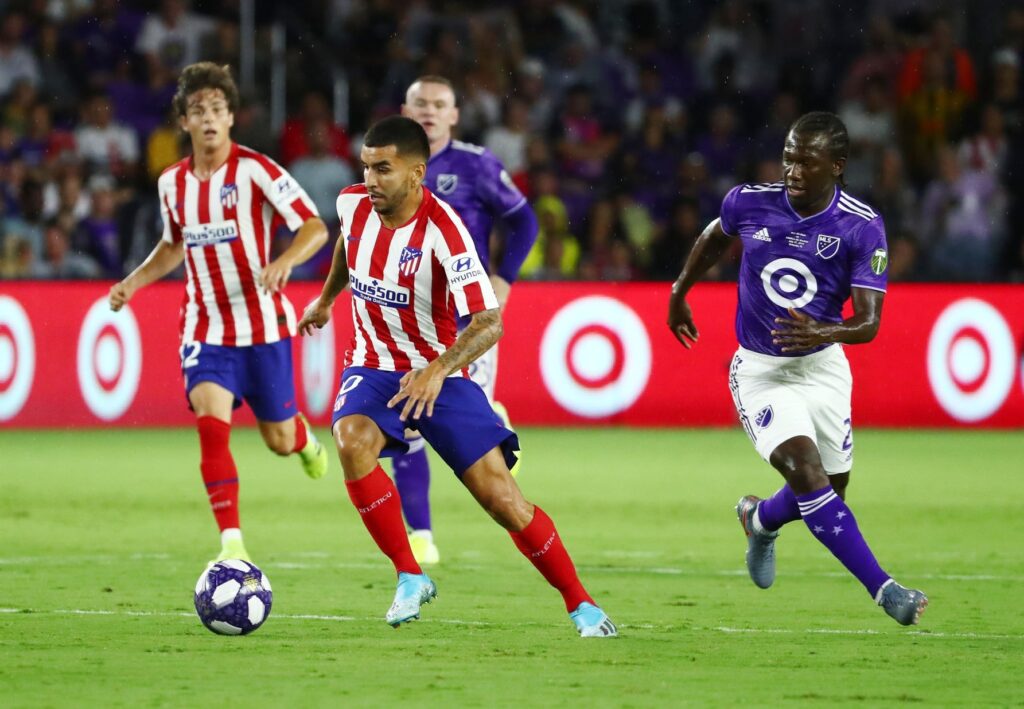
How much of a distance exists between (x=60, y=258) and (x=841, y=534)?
1157 cm

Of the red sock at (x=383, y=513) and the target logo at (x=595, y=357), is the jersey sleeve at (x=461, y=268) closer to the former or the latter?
the red sock at (x=383, y=513)

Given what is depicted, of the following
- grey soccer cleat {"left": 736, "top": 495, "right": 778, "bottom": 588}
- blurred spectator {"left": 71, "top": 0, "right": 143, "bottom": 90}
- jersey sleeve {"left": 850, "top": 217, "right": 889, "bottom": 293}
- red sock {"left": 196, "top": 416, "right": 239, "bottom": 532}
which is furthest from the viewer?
blurred spectator {"left": 71, "top": 0, "right": 143, "bottom": 90}

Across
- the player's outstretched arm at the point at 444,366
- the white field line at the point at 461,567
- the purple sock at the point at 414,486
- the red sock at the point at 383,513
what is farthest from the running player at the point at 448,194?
the player's outstretched arm at the point at 444,366

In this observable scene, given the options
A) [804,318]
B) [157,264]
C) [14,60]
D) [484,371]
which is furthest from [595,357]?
[804,318]

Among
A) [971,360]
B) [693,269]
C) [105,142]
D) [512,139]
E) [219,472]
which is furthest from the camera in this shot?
[512,139]

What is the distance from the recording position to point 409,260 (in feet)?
21.8

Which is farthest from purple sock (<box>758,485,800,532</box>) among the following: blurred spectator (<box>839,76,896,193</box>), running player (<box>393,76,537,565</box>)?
blurred spectator (<box>839,76,896,193</box>)

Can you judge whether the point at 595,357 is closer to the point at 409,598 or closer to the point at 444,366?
the point at 409,598

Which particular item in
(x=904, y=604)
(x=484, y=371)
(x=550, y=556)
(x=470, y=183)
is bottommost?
(x=904, y=604)

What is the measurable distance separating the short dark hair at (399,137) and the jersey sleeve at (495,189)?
7.26 ft

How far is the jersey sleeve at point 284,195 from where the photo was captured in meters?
8.62

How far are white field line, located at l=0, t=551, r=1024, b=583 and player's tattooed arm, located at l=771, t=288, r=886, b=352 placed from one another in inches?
69.7

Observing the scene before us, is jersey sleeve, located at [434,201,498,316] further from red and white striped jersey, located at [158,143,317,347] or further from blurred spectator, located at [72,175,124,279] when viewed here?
blurred spectator, located at [72,175,124,279]

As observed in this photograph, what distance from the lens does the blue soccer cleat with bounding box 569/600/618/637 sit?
21.0 ft
